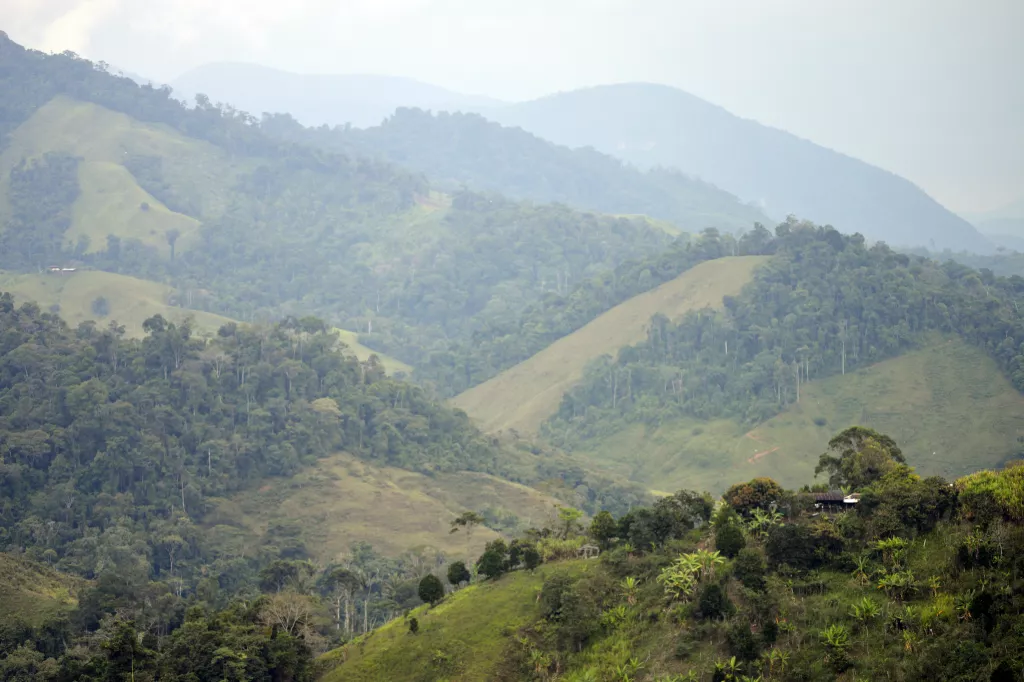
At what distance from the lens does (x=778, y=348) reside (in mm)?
107812

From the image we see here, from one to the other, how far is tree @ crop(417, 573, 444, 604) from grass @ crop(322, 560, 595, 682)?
46 cm

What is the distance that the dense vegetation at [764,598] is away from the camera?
30922mm

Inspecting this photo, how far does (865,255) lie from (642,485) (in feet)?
136

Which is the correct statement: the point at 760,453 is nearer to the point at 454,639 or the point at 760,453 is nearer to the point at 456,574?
the point at 456,574

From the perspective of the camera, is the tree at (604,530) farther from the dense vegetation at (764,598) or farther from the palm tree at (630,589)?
the palm tree at (630,589)

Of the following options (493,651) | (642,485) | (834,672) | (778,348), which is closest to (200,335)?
(642,485)

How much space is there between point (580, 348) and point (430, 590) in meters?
79.6

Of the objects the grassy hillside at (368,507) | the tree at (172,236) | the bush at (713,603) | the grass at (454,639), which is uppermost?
the tree at (172,236)

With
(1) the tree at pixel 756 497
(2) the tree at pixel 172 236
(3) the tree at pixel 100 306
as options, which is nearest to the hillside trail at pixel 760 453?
(1) the tree at pixel 756 497

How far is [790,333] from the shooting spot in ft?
358

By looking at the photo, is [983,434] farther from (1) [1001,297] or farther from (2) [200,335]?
(2) [200,335]

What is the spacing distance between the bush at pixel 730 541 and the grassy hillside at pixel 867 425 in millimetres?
50811

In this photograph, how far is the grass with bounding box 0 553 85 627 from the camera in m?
49.0

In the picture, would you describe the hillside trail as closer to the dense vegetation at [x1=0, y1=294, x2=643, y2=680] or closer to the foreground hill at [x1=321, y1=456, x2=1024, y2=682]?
the dense vegetation at [x1=0, y1=294, x2=643, y2=680]
